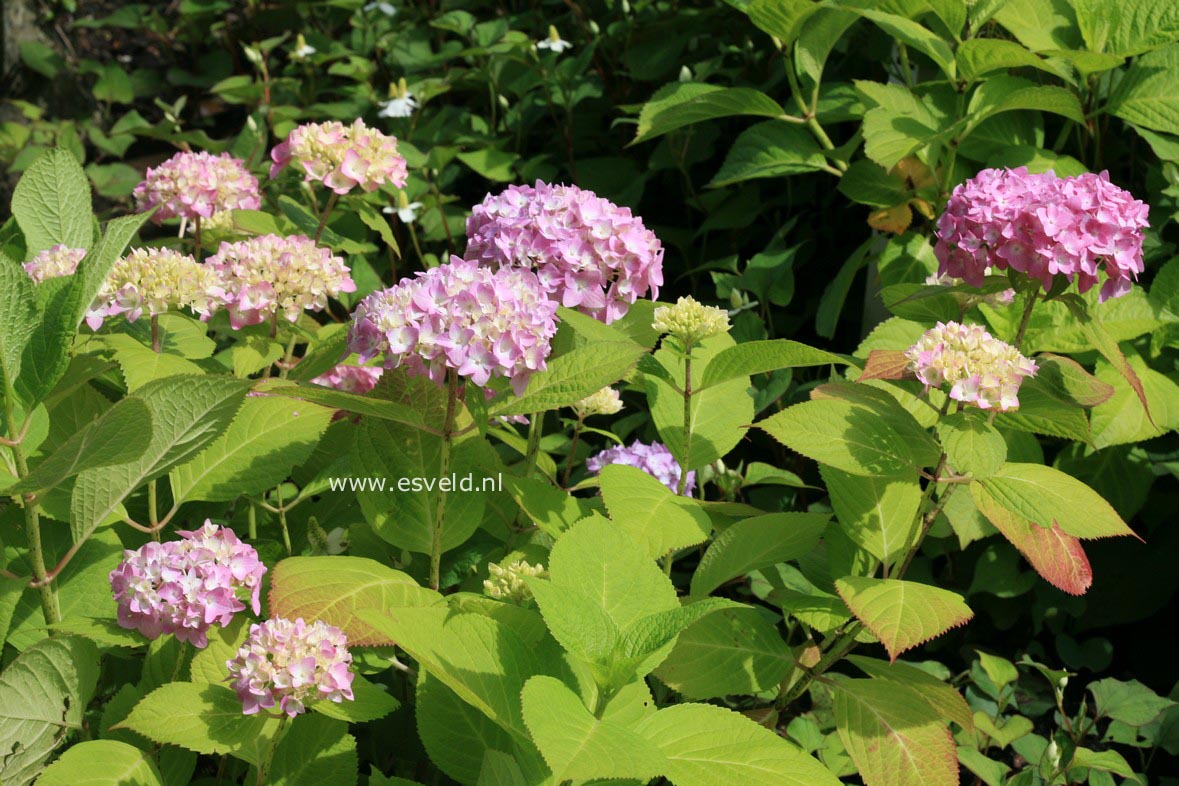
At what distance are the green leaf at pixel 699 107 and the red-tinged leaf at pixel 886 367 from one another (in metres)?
0.97

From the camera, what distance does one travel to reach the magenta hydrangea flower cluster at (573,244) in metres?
1.38

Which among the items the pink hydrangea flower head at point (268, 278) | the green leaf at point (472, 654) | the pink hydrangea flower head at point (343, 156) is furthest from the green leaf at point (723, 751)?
the pink hydrangea flower head at point (343, 156)

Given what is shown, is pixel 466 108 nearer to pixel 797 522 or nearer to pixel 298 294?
pixel 298 294

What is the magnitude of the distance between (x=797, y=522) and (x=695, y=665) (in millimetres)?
235

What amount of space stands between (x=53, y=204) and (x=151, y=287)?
0.18m

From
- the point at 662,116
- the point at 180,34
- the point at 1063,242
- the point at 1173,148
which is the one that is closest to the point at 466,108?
the point at 662,116

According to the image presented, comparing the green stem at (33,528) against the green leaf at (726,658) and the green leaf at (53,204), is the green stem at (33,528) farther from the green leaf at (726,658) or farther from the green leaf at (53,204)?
the green leaf at (726,658)

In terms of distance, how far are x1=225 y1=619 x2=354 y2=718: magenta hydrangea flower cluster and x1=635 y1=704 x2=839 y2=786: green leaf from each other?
0.33 m

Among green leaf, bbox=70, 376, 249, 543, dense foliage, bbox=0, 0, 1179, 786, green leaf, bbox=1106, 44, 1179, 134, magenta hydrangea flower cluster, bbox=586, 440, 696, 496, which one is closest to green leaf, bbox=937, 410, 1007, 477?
dense foliage, bbox=0, 0, 1179, 786

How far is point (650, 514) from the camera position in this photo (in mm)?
1403

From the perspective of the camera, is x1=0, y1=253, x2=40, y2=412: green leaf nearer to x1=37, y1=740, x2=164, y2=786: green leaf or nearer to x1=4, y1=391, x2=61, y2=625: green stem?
x1=4, y1=391, x2=61, y2=625: green stem

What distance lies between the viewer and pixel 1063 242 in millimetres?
1432

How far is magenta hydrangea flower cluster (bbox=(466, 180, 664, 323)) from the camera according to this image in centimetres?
138

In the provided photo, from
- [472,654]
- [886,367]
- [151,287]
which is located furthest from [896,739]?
[151,287]
